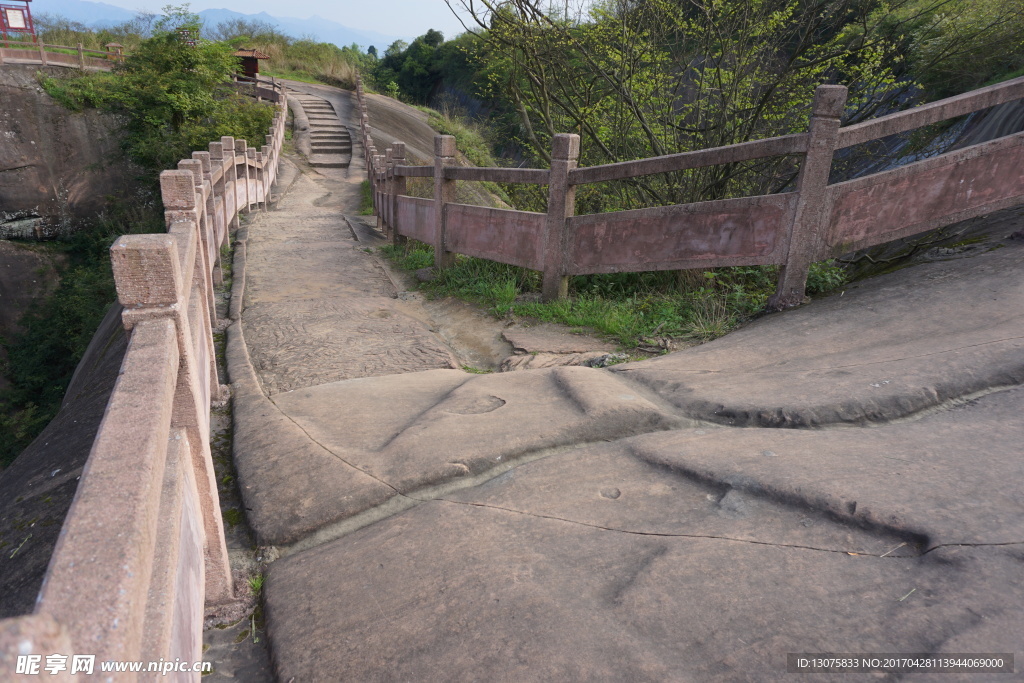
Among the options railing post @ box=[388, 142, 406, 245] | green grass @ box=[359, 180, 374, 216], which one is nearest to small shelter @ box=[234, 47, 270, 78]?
green grass @ box=[359, 180, 374, 216]

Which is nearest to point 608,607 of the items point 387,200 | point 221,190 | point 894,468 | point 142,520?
point 894,468

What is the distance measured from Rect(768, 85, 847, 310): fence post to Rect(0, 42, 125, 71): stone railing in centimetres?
2294

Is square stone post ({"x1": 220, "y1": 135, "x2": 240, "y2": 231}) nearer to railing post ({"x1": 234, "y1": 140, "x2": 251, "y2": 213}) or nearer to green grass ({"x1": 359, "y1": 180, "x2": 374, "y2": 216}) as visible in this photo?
railing post ({"x1": 234, "y1": 140, "x2": 251, "y2": 213})

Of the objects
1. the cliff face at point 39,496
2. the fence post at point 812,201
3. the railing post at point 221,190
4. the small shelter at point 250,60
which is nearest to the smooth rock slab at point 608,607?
the cliff face at point 39,496

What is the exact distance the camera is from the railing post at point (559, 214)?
5.09 metres

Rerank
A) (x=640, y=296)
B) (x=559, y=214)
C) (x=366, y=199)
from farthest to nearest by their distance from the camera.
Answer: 1. (x=366, y=199)
2. (x=640, y=296)
3. (x=559, y=214)

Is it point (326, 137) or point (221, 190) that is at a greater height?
point (326, 137)

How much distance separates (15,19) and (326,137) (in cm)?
1370

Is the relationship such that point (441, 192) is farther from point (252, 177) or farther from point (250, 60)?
point (250, 60)

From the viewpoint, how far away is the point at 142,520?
3.31 feet

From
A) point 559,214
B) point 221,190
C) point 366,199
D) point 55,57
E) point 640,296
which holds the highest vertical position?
point 55,57

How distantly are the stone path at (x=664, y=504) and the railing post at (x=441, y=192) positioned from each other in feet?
9.84

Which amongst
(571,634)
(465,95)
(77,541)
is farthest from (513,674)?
(465,95)

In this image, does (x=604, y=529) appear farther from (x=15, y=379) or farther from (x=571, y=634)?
(x=15, y=379)
